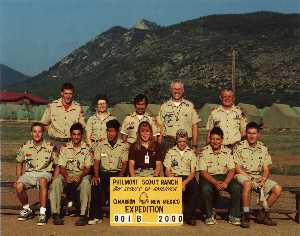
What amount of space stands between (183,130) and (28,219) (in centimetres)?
241

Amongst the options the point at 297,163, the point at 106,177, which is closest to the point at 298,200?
the point at 106,177

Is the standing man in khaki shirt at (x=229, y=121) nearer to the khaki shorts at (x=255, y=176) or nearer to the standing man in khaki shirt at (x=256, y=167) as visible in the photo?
the standing man in khaki shirt at (x=256, y=167)

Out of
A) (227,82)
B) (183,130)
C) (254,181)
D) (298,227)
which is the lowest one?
(298,227)

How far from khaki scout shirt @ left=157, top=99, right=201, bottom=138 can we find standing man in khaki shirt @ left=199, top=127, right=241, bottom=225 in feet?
2.13

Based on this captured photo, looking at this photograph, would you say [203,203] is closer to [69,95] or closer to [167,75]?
[69,95]

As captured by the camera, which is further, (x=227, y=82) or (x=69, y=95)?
(x=227, y=82)

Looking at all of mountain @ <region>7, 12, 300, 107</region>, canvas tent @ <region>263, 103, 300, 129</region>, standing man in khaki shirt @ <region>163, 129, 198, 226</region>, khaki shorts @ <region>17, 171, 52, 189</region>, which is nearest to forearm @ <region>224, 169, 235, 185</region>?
standing man in khaki shirt @ <region>163, 129, 198, 226</region>

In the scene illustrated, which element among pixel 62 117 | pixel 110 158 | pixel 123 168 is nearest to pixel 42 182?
pixel 110 158

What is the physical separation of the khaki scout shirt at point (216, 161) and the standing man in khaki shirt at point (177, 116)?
483 millimetres

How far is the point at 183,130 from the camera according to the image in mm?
8188

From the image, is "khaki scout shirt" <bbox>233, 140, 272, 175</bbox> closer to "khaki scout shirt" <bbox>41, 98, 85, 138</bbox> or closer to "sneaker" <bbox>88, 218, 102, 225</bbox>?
"sneaker" <bbox>88, 218, 102, 225</bbox>

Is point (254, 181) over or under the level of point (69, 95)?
under

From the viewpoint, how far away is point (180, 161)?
25.8 feet

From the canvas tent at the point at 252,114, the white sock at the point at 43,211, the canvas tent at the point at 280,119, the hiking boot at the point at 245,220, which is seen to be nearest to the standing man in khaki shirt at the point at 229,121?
the hiking boot at the point at 245,220
